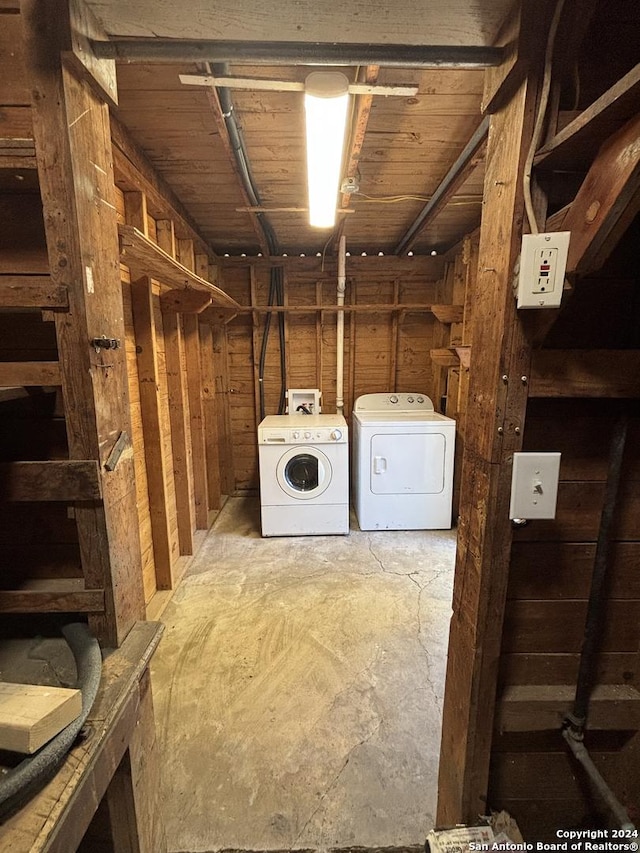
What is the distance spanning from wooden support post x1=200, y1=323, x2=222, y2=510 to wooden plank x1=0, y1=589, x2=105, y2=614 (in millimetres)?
2542

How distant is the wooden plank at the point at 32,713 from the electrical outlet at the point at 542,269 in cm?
113

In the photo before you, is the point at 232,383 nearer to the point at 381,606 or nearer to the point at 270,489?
the point at 270,489

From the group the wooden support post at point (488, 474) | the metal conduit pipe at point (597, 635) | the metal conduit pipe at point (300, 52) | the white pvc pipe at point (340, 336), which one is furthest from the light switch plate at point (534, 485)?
the white pvc pipe at point (340, 336)

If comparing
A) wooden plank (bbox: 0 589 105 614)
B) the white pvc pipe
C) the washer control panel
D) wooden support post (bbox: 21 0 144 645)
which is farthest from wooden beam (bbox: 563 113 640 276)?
the washer control panel

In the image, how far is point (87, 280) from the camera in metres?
0.73

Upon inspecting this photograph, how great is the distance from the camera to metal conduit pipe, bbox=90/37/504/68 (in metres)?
0.69

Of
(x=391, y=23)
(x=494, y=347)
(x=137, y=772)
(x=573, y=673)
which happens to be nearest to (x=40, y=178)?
(x=391, y=23)

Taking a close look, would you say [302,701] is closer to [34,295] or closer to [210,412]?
[34,295]

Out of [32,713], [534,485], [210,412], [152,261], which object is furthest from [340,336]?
[32,713]

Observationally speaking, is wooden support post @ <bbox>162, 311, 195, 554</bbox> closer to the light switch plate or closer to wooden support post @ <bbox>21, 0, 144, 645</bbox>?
wooden support post @ <bbox>21, 0, 144, 645</bbox>

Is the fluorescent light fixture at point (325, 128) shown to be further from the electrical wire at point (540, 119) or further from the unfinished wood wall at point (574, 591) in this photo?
the unfinished wood wall at point (574, 591)

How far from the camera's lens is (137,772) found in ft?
2.83

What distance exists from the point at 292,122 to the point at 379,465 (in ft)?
7.63

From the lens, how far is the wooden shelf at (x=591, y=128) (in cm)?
52
